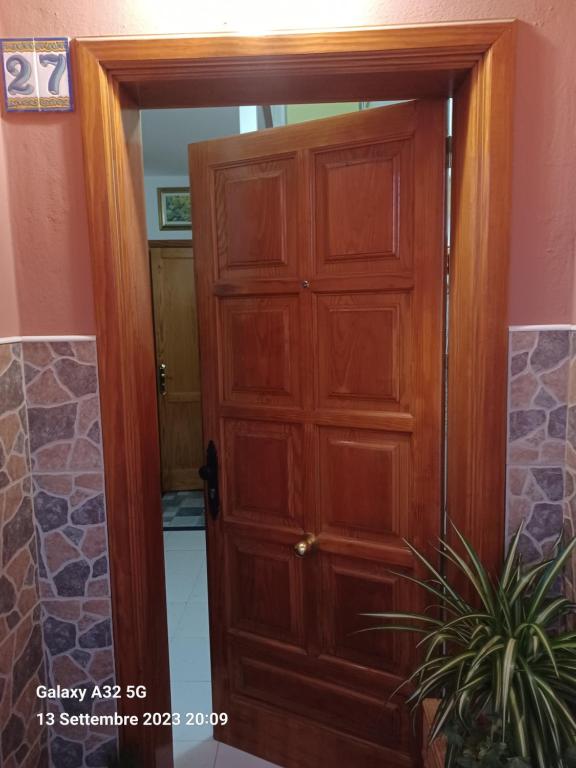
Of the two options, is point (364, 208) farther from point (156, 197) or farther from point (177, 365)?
point (156, 197)

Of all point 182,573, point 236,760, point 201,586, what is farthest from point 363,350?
point 182,573

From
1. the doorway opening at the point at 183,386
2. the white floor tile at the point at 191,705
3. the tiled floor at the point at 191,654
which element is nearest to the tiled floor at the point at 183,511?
the doorway opening at the point at 183,386

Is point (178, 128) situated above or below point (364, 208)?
above

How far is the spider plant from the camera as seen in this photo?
988 mm

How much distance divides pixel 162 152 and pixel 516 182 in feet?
10.8

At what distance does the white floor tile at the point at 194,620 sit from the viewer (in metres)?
2.65

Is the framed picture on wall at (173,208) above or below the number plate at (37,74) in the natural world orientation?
above

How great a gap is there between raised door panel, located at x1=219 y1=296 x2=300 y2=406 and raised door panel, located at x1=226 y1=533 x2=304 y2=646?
491 mm

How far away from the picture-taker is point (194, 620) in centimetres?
275

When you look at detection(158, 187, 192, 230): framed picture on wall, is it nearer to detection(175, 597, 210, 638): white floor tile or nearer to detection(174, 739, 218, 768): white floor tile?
detection(175, 597, 210, 638): white floor tile

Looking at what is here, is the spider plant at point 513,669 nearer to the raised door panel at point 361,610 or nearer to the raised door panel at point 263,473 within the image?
the raised door panel at point 361,610

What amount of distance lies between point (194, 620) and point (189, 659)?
309mm

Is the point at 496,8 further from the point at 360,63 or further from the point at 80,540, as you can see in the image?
the point at 80,540

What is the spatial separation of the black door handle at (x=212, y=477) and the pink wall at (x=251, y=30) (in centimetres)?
67
